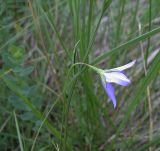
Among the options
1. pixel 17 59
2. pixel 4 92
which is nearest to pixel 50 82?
pixel 4 92

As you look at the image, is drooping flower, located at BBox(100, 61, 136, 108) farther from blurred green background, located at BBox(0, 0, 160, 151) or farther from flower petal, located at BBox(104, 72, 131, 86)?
blurred green background, located at BBox(0, 0, 160, 151)

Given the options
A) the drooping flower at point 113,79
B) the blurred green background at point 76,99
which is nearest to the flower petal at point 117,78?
the drooping flower at point 113,79

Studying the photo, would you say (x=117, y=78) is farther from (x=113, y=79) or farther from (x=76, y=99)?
(x=76, y=99)

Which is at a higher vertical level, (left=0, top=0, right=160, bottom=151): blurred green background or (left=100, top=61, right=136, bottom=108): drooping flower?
(left=100, top=61, right=136, bottom=108): drooping flower

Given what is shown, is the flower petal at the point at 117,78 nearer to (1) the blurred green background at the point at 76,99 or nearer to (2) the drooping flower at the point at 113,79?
(2) the drooping flower at the point at 113,79

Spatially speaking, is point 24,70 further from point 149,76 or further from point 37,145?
point 149,76

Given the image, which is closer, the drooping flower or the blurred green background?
the drooping flower

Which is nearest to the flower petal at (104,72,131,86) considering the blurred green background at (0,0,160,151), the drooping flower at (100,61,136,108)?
the drooping flower at (100,61,136,108)

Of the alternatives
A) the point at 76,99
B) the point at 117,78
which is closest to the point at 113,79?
the point at 117,78
